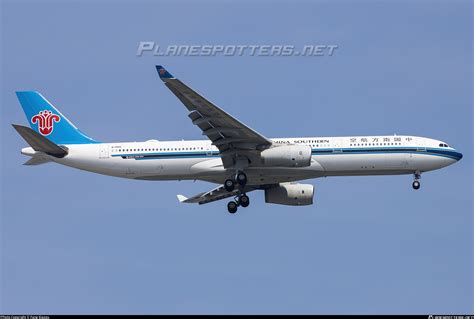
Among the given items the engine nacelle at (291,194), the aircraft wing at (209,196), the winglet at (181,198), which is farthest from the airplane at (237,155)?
the winglet at (181,198)

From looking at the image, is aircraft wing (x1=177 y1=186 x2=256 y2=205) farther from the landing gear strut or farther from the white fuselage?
the landing gear strut

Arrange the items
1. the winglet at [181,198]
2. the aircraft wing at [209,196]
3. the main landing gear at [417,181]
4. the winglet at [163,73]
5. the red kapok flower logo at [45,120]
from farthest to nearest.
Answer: the winglet at [181,198], the aircraft wing at [209,196], the red kapok flower logo at [45,120], the main landing gear at [417,181], the winglet at [163,73]

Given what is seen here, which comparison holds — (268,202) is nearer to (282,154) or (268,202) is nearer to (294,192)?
(294,192)

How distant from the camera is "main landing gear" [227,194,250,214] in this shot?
62.7 meters

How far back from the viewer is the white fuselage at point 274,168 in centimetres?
5988

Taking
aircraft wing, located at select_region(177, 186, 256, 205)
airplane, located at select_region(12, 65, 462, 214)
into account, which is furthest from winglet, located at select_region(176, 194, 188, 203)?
airplane, located at select_region(12, 65, 462, 214)

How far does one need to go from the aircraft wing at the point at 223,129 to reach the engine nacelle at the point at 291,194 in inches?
204

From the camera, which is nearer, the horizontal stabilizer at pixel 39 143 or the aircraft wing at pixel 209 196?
the horizontal stabilizer at pixel 39 143

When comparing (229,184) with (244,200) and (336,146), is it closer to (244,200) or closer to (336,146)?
(244,200)

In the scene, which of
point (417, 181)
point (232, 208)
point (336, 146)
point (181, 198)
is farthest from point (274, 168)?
point (181, 198)

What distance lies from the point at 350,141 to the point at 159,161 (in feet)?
38.0

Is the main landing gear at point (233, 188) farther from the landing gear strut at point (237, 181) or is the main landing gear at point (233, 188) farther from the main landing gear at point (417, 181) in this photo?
the main landing gear at point (417, 181)

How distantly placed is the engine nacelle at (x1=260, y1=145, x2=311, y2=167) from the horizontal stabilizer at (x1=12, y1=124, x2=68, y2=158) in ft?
41.7

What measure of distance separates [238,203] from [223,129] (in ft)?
20.7
